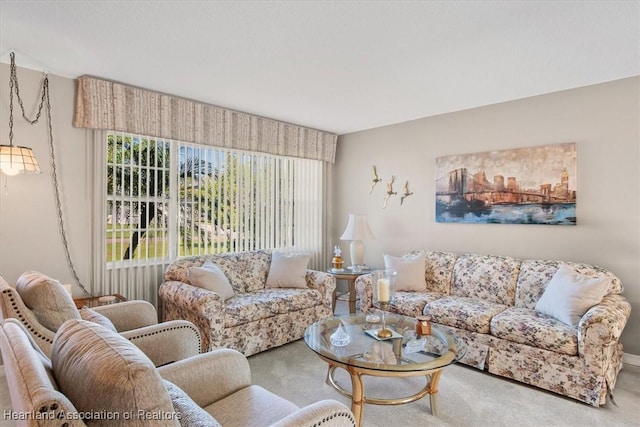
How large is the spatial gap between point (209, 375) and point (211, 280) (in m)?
1.74

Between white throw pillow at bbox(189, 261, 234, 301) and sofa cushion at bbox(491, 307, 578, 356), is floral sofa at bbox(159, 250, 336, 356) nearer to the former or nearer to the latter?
white throw pillow at bbox(189, 261, 234, 301)

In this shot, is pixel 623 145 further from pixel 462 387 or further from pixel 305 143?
pixel 305 143

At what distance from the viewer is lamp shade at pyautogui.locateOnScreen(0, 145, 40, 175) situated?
8.57 ft

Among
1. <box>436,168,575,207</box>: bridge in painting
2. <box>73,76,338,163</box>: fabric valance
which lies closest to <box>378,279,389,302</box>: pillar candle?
<box>436,168,575,207</box>: bridge in painting

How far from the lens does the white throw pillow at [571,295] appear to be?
2.68m

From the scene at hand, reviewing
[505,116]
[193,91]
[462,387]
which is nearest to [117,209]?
[193,91]

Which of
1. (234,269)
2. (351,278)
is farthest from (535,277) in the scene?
(234,269)

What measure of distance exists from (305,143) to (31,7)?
3.29 meters

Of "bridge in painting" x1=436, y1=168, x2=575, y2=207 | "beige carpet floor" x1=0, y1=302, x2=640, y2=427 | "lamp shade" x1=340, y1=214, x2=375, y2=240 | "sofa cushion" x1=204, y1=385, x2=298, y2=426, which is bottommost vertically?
"beige carpet floor" x1=0, y1=302, x2=640, y2=427

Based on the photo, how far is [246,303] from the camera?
331 cm

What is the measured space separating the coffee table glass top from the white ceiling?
203cm

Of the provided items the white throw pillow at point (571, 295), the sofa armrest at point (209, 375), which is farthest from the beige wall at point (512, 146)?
the sofa armrest at point (209, 375)

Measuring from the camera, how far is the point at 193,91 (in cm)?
354

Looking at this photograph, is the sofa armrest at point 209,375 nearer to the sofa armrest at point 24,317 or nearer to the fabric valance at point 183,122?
the sofa armrest at point 24,317
